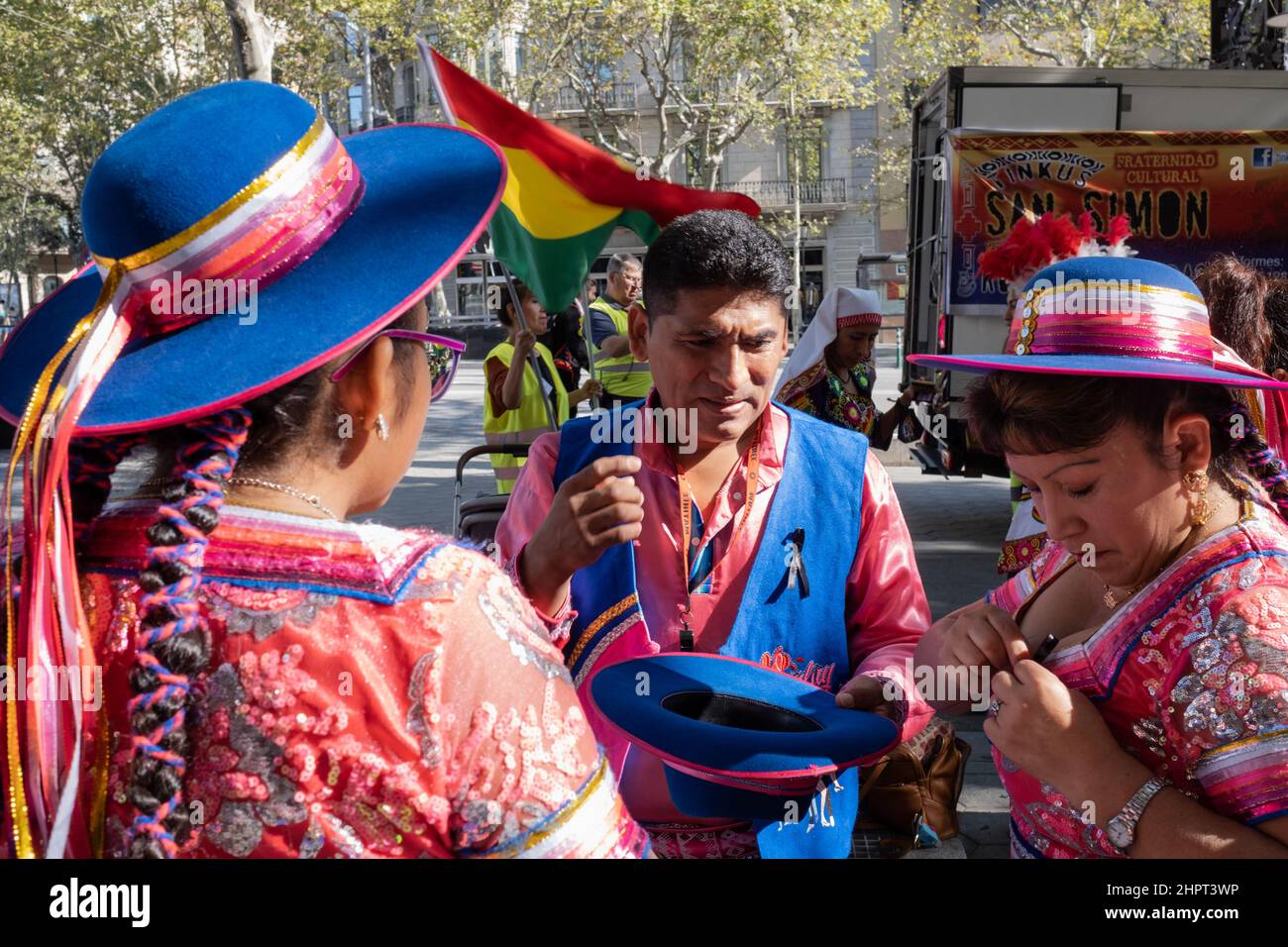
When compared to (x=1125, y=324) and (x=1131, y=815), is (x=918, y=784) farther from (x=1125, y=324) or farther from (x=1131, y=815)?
(x=1125, y=324)

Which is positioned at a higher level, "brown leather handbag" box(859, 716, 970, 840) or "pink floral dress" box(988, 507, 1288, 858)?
"pink floral dress" box(988, 507, 1288, 858)

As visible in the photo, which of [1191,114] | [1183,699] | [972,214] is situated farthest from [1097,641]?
[1191,114]

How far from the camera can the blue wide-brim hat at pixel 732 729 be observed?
5.82 ft

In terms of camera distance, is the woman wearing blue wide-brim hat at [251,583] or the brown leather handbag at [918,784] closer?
the woman wearing blue wide-brim hat at [251,583]

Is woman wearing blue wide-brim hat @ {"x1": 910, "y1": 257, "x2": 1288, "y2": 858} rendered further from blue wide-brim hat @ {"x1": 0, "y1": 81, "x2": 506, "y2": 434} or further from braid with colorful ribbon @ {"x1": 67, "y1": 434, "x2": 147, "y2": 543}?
braid with colorful ribbon @ {"x1": 67, "y1": 434, "x2": 147, "y2": 543}

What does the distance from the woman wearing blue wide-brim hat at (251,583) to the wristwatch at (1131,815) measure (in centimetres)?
64

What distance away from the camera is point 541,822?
47.1 inches

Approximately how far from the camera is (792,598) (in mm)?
2270

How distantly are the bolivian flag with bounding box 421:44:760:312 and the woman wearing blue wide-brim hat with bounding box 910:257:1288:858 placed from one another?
88.0 inches

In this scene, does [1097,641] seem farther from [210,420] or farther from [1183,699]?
[210,420]

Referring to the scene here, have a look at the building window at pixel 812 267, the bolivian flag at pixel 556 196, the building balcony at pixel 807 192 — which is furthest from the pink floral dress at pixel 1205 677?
the building window at pixel 812 267

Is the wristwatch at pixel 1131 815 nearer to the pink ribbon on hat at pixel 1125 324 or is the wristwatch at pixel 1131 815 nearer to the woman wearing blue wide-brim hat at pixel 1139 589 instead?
the woman wearing blue wide-brim hat at pixel 1139 589

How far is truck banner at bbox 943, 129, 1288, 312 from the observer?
822 centimetres

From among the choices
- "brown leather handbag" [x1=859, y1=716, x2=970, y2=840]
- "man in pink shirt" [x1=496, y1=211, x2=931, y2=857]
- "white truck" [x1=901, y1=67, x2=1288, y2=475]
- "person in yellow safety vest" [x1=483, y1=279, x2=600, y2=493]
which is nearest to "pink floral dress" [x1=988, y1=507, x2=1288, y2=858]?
"man in pink shirt" [x1=496, y1=211, x2=931, y2=857]
